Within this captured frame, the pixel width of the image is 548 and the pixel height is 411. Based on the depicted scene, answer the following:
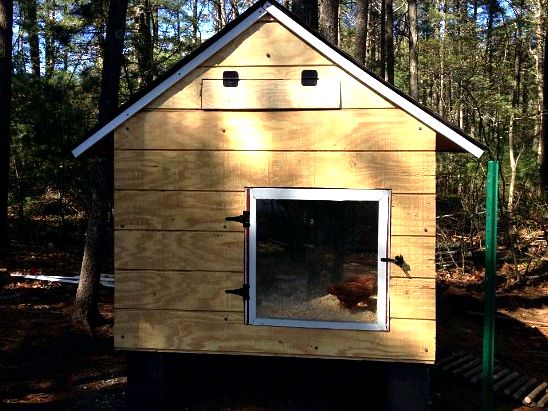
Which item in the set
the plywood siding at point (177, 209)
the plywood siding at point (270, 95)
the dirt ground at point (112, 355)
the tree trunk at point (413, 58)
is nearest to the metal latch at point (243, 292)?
the plywood siding at point (177, 209)

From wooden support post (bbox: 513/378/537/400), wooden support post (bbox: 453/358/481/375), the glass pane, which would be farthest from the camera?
wooden support post (bbox: 453/358/481/375)

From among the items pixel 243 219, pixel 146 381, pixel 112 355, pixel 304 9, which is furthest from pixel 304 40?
pixel 304 9

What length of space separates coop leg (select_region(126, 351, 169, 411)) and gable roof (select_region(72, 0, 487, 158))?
1.62 meters

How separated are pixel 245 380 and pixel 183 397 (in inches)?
22.6

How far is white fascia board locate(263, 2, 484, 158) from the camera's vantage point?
3.73 meters

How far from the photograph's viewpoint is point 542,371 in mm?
5824

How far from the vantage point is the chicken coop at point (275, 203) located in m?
3.80

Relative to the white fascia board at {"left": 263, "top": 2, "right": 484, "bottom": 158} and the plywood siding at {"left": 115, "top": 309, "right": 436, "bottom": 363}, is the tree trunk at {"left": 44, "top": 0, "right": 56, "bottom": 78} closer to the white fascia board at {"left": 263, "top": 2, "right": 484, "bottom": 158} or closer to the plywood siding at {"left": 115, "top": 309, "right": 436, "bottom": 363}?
the white fascia board at {"left": 263, "top": 2, "right": 484, "bottom": 158}

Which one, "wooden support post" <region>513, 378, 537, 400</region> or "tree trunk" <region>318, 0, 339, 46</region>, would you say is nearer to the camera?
"wooden support post" <region>513, 378, 537, 400</region>

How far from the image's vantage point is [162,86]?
3965 millimetres

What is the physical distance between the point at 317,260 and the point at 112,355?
314 cm

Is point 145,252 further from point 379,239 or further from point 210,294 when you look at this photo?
point 379,239

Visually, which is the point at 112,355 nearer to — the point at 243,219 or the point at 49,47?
the point at 243,219

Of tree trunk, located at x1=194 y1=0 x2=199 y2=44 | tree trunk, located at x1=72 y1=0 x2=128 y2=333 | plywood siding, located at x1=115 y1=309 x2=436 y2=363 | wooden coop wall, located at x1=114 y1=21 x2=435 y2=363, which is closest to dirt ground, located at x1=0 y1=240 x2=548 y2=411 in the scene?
Answer: tree trunk, located at x1=72 y1=0 x2=128 y2=333
